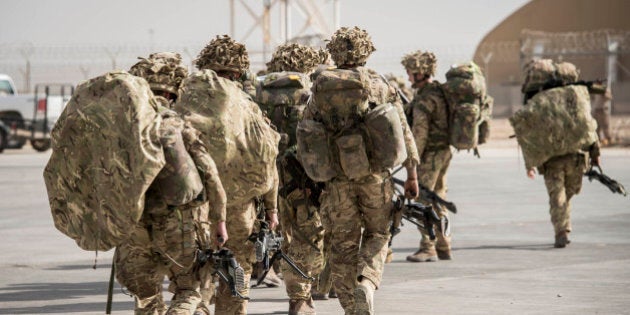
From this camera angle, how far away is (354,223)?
369 inches

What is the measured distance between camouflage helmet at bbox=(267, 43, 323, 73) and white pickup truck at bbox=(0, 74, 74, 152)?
80.9 feet

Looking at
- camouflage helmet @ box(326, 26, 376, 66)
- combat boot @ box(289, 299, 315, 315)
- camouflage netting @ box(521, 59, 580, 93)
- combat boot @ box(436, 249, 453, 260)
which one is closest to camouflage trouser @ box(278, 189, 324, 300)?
combat boot @ box(289, 299, 315, 315)

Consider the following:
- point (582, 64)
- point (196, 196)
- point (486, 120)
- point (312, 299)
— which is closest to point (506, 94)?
point (582, 64)

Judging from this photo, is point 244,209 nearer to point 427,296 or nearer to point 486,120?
point 427,296

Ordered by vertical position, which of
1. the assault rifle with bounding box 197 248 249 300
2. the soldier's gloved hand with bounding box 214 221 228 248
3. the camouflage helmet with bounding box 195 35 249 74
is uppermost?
the camouflage helmet with bounding box 195 35 249 74

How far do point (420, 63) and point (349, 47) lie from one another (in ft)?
12.5

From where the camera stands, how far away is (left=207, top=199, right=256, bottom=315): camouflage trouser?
8.63 metres

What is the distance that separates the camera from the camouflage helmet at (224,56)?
9031 millimetres

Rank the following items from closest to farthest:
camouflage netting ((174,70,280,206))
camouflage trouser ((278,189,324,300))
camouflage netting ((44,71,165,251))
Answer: camouflage netting ((44,71,165,251)), camouflage netting ((174,70,280,206)), camouflage trouser ((278,189,324,300))

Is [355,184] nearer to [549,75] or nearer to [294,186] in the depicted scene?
[294,186]

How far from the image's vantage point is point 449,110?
13352 millimetres

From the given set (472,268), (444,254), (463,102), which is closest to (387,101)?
(472,268)

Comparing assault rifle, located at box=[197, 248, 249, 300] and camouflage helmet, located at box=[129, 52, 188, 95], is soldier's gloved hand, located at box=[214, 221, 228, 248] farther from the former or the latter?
camouflage helmet, located at box=[129, 52, 188, 95]

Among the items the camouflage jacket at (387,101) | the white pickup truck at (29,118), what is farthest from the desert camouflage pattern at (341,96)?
Result: the white pickup truck at (29,118)
